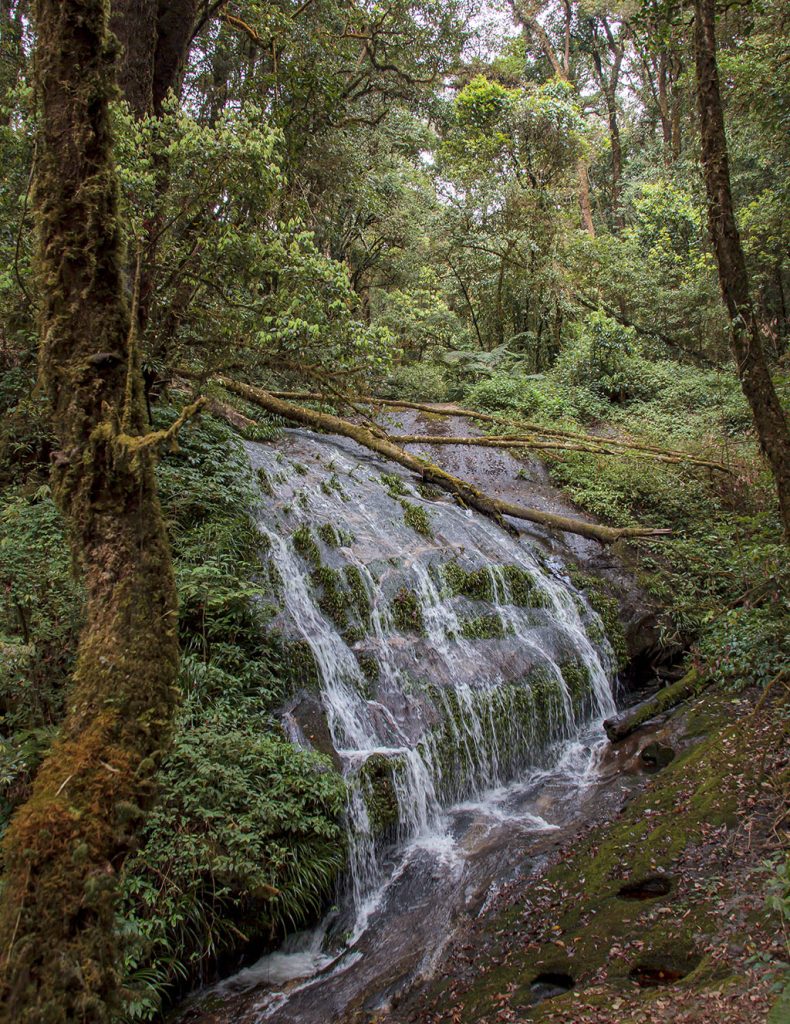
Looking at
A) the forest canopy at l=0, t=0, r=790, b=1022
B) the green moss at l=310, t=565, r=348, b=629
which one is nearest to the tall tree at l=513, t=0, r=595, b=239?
the forest canopy at l=0, t=0, r=790, b=1022

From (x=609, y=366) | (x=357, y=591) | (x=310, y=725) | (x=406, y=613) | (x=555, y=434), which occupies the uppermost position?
(x=609, y=366)

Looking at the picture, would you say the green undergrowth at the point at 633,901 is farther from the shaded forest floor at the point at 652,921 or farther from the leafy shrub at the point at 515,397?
the leafy shrub at the point at 515,397

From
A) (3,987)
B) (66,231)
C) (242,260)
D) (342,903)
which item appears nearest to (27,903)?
(3,987)

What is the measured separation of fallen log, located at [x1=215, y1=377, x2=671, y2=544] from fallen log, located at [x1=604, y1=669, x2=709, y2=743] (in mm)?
2854

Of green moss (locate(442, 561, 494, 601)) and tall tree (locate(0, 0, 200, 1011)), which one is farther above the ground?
tall tree (locate(0, 0, 200, 1011))

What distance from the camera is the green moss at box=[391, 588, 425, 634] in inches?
298

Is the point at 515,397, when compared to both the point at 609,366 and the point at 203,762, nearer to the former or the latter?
the point at 609,366

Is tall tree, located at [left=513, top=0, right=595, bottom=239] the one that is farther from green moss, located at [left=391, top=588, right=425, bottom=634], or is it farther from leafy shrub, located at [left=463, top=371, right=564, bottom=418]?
green moss, located at [left=391, top=588, right=425, bottom=634]

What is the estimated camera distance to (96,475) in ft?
8.61

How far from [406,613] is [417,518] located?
2.00 m

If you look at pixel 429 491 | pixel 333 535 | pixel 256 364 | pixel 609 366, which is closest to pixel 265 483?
pixel 333 535

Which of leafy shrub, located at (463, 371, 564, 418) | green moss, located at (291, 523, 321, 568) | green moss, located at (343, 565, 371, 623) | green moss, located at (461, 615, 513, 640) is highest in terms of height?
leafy shrub, located at (463, 371, 564, 418)

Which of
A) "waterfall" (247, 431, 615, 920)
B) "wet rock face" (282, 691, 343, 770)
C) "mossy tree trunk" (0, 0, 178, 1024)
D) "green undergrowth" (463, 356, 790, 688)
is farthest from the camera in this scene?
"green undergrowth" (463, 356, 790, 688)

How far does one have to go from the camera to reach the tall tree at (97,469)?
2219 millimetres
